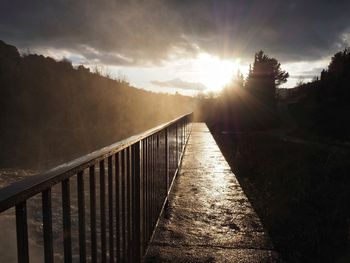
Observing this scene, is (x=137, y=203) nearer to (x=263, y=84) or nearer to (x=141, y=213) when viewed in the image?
(x=141, y=213)

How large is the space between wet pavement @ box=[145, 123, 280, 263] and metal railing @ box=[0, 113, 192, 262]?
0.22 meters

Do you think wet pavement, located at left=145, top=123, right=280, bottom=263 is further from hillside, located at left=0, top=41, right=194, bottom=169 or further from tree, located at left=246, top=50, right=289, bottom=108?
tree, located at left=246, top=50, right=289, bottom=108

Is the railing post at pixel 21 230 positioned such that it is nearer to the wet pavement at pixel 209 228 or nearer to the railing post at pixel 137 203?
the railing post at pixel 137 203

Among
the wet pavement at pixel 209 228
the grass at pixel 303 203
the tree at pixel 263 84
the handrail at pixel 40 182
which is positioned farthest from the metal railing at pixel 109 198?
the tree at pixel 263 84

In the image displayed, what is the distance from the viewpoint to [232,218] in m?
4.52

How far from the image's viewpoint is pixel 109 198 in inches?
87.4

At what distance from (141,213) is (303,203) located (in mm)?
5003

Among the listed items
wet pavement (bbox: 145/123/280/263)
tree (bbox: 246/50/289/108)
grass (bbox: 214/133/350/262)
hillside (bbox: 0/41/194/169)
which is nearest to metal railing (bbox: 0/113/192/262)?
wet pavement (bbox: 145/123/280/263)

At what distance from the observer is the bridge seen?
4.51ft

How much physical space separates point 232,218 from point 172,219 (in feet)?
2.52

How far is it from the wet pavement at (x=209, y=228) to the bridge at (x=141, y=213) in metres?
0.01

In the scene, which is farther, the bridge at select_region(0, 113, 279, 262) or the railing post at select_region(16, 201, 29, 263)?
the bridge at select_region(0, 113, 279, 262)

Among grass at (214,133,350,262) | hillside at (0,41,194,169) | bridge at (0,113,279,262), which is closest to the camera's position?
bridge at (0,113,279,262)

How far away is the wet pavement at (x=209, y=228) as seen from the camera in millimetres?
3488
